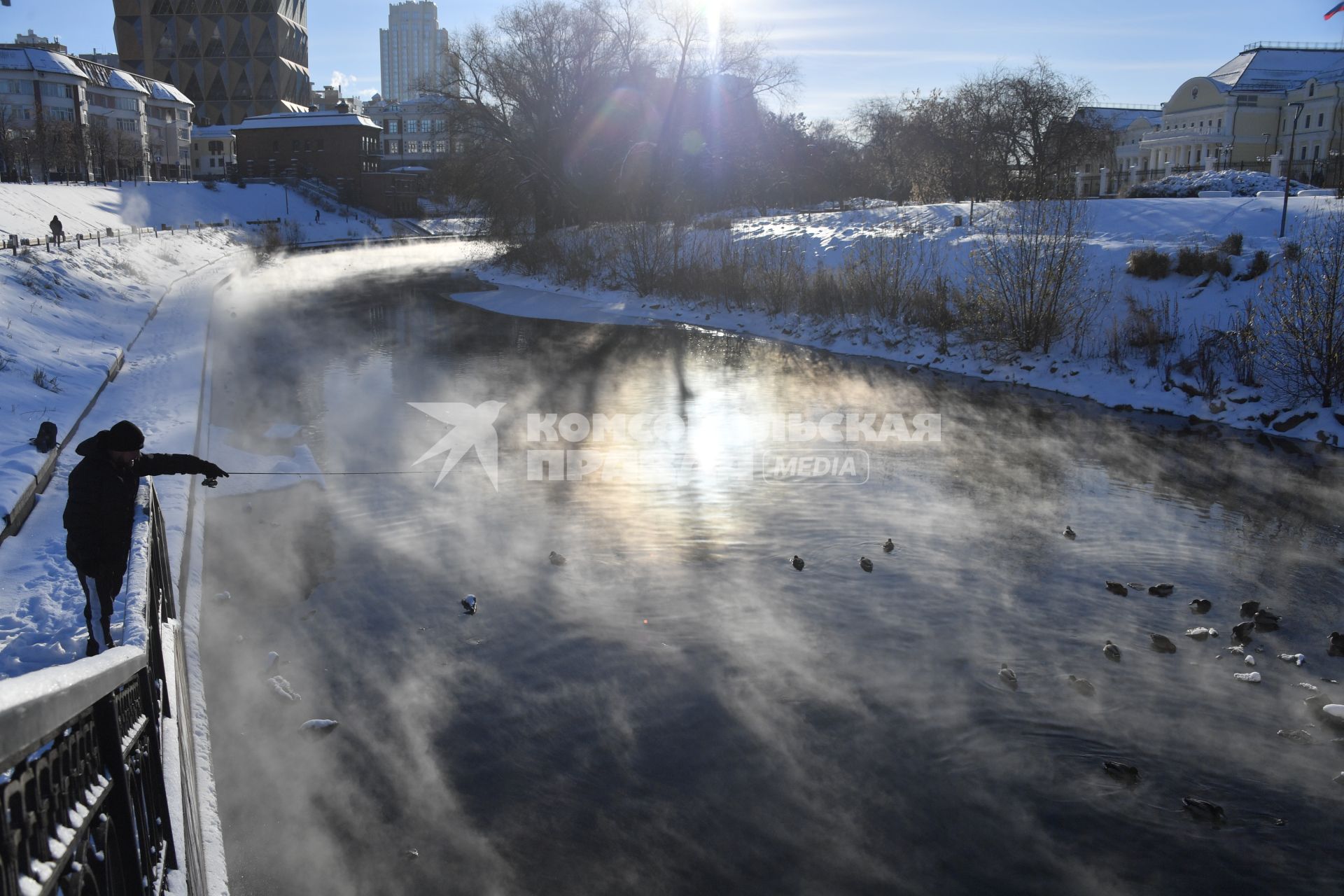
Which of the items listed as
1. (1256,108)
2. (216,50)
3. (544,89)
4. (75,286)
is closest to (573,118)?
(544,89)

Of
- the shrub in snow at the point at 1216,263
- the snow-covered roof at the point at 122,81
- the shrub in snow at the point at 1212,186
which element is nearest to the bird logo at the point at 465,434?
the shrub in snow at the point at 1216,263

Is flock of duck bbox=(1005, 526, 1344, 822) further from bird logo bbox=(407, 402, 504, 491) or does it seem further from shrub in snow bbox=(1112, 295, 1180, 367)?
shrub in snow bbox=(1112, 295, 1180, 367)

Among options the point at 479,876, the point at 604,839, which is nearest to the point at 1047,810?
the point at 604,839

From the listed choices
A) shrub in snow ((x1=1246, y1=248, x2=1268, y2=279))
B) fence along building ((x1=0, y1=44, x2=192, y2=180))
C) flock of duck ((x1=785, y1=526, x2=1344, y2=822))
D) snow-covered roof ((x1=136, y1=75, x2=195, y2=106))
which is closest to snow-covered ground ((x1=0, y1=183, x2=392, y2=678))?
flock of duck ((x1=785, y1=526, x2=1344, y2=822))

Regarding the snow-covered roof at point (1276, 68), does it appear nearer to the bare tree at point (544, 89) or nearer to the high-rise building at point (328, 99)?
the bare tree at point (544, 89)

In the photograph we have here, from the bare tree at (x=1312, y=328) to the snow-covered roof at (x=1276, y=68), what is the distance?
64.0 meters

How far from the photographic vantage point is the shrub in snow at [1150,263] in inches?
928

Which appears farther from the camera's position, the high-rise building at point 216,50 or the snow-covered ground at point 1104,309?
the high-rise building at point 216,50

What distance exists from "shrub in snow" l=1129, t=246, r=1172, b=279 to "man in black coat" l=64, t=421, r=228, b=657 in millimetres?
23001

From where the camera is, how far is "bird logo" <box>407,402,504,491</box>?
1437cm

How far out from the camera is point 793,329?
29.5 m

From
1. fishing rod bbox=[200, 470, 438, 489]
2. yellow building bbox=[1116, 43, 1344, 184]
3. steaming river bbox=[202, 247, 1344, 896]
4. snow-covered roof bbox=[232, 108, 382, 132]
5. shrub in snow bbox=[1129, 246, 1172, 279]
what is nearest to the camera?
steaming river bbox=[202, 247, 1344, 896]

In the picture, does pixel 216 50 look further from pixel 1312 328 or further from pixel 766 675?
pixel 766 675

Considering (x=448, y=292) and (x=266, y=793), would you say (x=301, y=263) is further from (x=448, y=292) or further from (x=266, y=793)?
(x=266, y=793)
